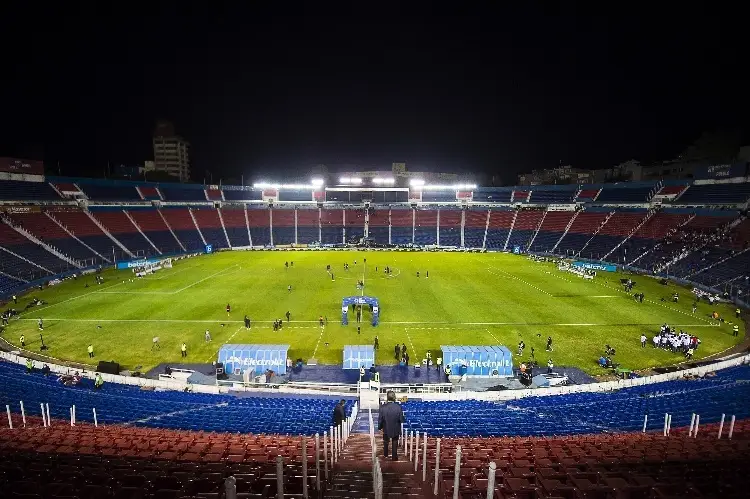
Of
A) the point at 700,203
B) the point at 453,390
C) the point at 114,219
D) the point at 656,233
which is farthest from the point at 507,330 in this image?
the point at 114,219

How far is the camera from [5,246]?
4750cm

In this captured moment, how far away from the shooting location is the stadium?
7.30 meters

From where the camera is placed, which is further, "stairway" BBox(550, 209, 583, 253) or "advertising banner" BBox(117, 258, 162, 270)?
"stairway" BBox(550, 209, 583, 253)

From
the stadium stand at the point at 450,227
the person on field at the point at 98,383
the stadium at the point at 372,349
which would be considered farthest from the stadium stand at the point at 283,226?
the person on field at the point at 98,383

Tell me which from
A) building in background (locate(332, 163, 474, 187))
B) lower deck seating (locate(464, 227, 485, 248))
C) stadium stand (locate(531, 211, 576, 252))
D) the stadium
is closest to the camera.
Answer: the stadium

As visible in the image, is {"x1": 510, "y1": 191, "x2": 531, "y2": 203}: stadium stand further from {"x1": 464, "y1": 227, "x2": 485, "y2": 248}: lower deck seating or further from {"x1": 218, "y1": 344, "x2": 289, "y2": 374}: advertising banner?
{"x1": 218, "y1": 344, "x2": 289, "y2": 374}: advertising banner

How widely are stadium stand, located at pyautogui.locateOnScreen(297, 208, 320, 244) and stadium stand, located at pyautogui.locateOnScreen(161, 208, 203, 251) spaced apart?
772 inches

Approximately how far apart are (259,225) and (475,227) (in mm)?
45751

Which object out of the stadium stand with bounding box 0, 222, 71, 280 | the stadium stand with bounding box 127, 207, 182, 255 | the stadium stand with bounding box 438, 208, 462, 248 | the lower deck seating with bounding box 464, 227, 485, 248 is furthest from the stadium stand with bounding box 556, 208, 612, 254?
the stadium stand with bounding box 0, 222, 71, 280

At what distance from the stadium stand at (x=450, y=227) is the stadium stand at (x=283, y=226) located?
102 feet

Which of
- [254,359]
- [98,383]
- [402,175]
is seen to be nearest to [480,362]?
[254,359]

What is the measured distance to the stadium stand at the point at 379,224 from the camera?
8338cm

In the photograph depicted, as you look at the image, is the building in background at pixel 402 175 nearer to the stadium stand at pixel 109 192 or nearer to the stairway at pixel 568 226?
the stairway at pixel 568 226

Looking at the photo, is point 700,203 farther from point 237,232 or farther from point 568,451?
point 237,232
